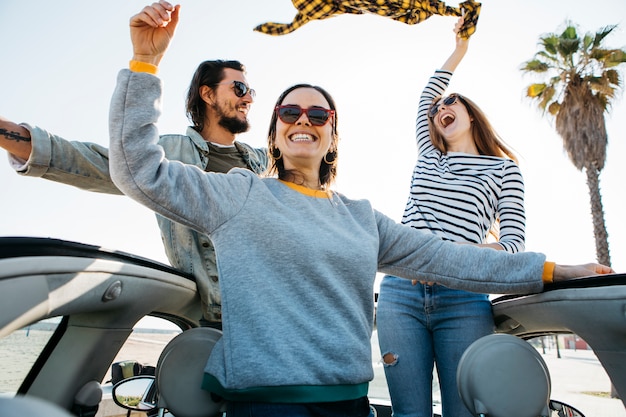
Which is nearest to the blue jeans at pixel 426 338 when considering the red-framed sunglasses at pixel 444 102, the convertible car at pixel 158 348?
the convertible car at pixel 158 348

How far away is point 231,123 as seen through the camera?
2.84 m

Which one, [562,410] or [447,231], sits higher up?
[447,231]

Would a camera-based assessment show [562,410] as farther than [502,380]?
Yes

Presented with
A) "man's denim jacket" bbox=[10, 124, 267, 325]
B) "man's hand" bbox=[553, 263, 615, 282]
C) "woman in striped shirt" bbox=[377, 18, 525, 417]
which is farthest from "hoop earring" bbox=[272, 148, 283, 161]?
"man's hand" bbox=[553, 263, 615, 282]

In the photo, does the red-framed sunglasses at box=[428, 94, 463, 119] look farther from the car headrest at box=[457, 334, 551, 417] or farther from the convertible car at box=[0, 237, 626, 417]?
the car headrest at box=[457, 334, 551, 417]

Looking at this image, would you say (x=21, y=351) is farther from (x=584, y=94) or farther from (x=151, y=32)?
(x=584, y=94)

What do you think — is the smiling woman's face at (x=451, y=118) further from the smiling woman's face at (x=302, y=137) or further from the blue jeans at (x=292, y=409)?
the blue jeans at (x=292, y=409)

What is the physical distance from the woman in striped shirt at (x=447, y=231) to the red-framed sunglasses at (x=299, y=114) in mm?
830

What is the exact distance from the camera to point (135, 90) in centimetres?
143

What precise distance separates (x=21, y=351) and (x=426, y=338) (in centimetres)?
155

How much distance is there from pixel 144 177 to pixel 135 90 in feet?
0.82

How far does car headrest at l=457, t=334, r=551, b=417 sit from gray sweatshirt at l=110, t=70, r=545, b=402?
0.40m

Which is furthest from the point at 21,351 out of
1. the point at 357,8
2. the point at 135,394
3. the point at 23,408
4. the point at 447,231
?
the point at 357,8

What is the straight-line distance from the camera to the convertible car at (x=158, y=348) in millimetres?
1467
